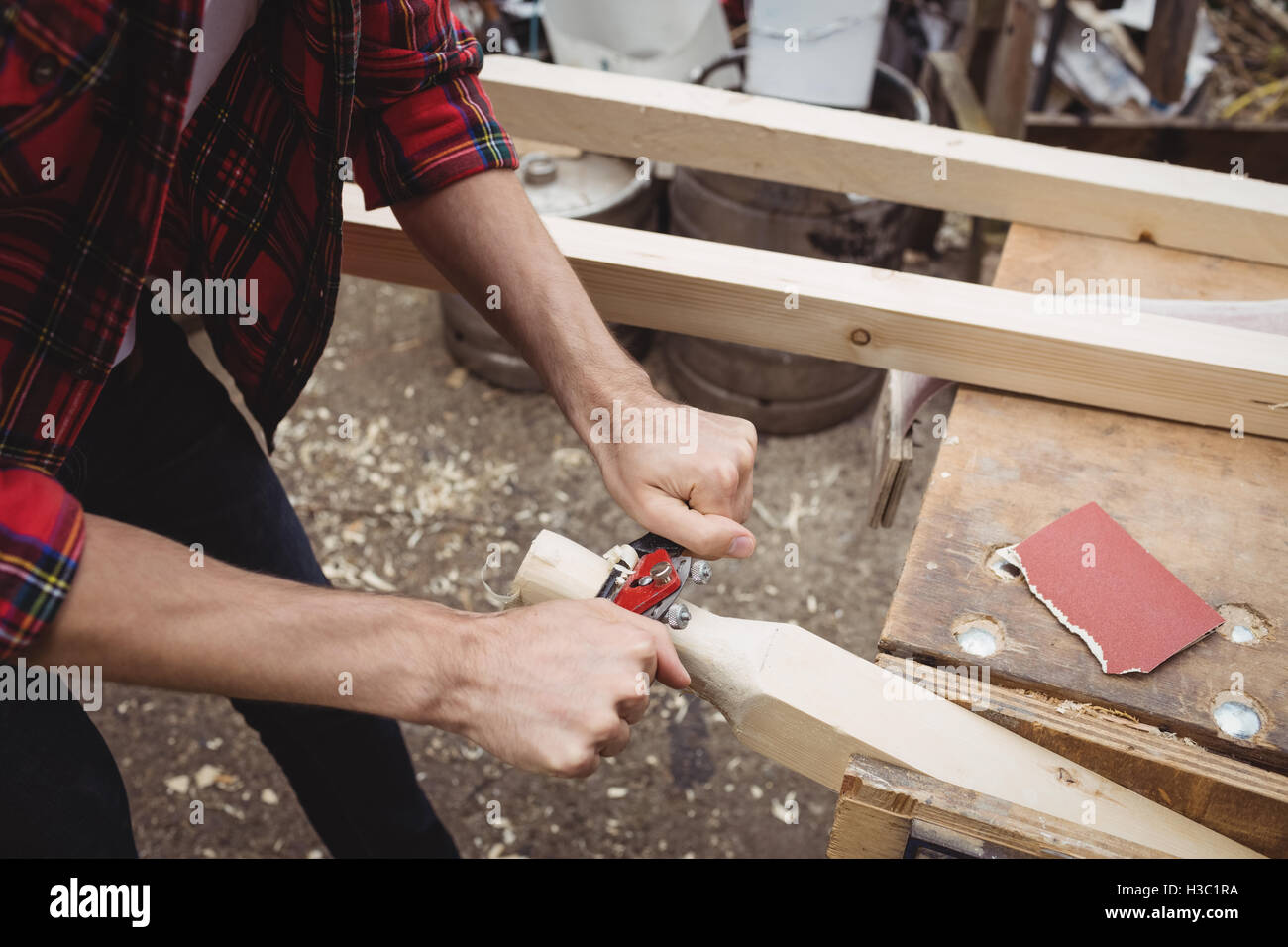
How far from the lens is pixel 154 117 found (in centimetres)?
94

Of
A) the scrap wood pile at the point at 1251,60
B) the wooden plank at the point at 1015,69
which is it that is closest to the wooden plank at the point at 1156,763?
the wooden plank at the point at 1015,69

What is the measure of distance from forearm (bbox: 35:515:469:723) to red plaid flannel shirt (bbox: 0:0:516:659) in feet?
0.14

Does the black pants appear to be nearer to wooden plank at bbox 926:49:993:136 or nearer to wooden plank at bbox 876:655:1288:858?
wooden plank at bbox 876:655:1288:858

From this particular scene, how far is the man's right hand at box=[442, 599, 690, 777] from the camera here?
0.91 meters

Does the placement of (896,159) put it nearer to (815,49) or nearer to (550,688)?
(550,688)

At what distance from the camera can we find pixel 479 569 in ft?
9.08

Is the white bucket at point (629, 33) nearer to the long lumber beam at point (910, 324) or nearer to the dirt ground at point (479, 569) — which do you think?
the dirt ground at point (479, 569)

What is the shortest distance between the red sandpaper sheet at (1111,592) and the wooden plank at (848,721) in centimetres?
14

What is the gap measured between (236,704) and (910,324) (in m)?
1.26

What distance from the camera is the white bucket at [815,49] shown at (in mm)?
2582

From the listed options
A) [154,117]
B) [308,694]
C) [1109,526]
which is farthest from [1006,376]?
[154,117]

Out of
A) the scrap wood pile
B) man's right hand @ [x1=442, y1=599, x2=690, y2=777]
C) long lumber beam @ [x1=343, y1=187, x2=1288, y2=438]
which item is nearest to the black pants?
long lumber beam @ [x1=343, y1=187, x2=1288, y2=438]
